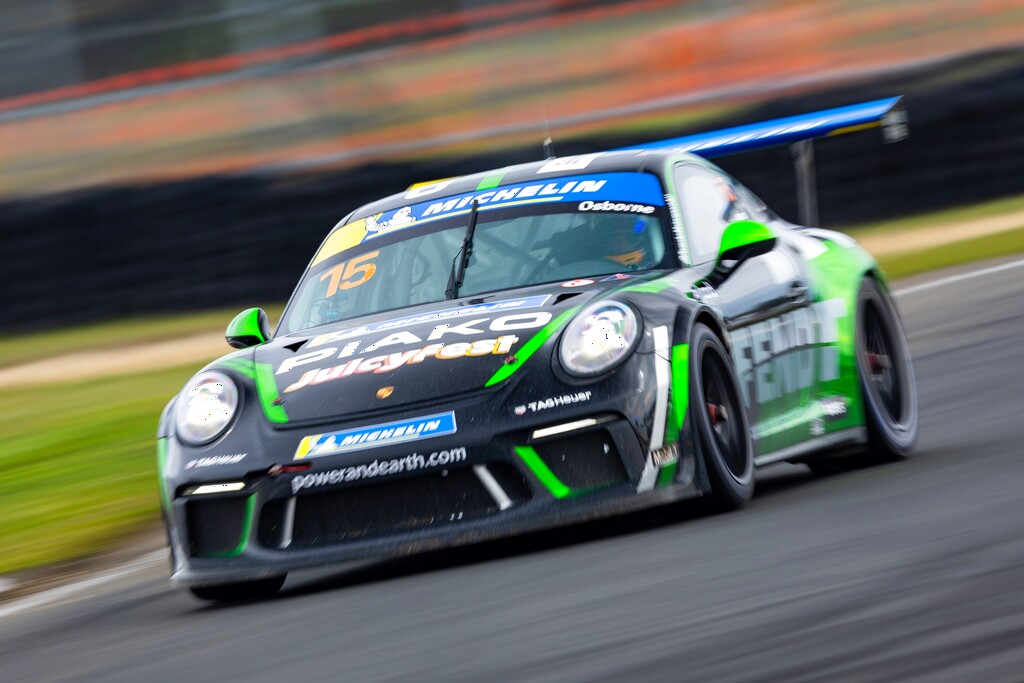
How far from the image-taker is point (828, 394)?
6348mm

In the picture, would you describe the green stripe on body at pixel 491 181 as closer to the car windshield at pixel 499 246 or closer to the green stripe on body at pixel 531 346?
the car windshield at pixel 499 246

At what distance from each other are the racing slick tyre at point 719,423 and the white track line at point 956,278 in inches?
302

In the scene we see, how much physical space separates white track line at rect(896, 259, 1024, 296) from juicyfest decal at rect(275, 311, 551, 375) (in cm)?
799

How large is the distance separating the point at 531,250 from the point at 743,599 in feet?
7.39

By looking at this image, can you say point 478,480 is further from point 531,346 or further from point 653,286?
point 653,286

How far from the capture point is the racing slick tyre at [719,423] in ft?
16.7

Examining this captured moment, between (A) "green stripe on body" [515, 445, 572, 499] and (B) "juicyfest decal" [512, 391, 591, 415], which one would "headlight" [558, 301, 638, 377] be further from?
(A) "green stripe on body" [515, 445, 572, 499]

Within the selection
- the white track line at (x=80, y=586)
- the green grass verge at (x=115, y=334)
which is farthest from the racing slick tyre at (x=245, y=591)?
the green grass verge at (x=115, y=334)

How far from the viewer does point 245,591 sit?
5406mm

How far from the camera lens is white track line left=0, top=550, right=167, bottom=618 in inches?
238

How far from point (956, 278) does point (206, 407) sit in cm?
876

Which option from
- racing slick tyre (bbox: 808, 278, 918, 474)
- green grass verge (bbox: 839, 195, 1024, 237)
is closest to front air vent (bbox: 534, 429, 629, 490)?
racing slick tyre (bbox: 808, 278, 918, 474)

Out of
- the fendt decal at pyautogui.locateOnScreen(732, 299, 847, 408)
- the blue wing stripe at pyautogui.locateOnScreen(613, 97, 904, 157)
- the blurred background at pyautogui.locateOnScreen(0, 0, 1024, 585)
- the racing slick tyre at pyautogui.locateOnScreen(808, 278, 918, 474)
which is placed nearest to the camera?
the fendt decal at pyautogui.locateOnScreen(732, 299, 847, 408)

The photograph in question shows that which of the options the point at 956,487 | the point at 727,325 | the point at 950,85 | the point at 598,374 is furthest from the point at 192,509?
the point at 950,85
